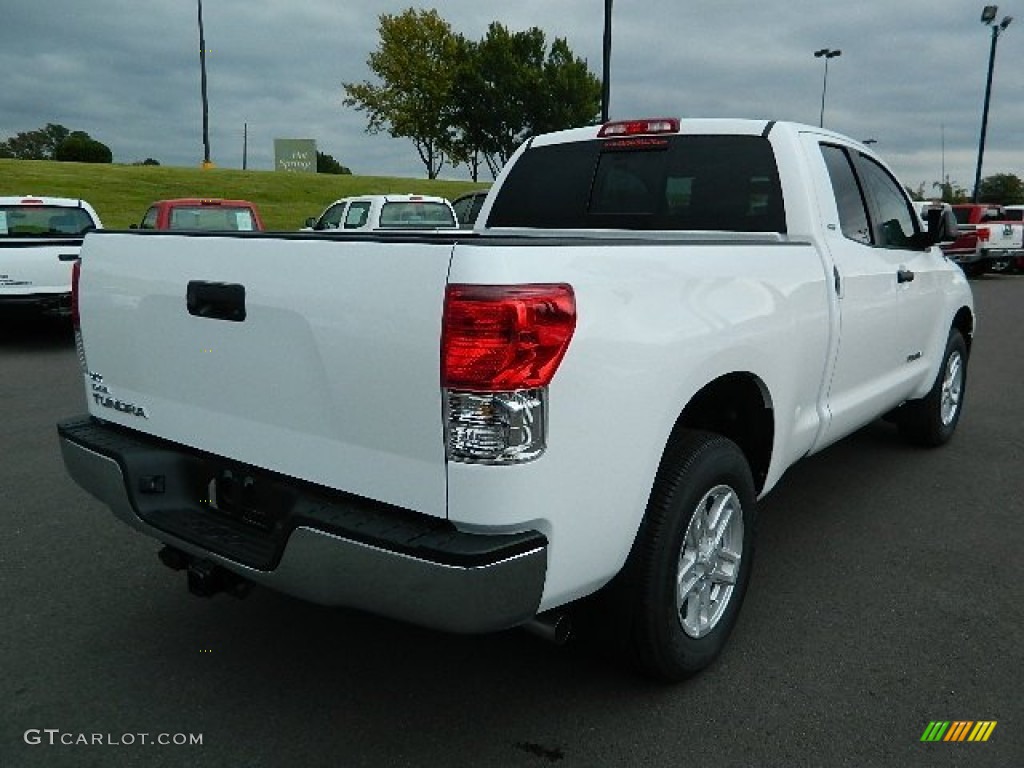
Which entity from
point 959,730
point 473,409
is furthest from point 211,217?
point 959,730

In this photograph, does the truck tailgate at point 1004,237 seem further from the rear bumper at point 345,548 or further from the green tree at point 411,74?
the green tree at point 411,74

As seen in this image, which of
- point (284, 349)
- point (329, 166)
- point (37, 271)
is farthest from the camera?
point (329, 166)

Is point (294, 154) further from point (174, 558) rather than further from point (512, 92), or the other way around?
point (174, 558)

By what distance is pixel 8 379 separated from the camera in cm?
798

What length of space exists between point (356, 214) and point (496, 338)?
512 inches

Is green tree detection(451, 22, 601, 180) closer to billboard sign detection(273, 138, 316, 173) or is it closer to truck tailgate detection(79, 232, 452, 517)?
billboard sign detection(273, 138, 316, 173)

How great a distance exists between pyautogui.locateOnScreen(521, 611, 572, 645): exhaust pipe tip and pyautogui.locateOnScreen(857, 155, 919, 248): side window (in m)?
2.82

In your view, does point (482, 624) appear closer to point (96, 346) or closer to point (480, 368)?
point (480, 368)

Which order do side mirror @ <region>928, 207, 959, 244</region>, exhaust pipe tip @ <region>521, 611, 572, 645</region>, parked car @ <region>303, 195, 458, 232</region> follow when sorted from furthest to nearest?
1. parked car @ <region>303, 195, 458, 232</region>
2. side mirror @ <region>928, 207, 959, 244</region>
3. exhaust pipe tip @ <region>521, 611, 572, 645</region>

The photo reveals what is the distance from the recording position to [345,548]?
7.09 feet

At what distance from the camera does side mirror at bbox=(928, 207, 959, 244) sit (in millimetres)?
4539

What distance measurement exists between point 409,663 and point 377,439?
3.78 ft

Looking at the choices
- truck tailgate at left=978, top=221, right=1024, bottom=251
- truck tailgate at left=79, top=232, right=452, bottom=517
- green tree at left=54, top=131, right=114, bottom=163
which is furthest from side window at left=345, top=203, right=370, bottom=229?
green tree at left=54, top=131, right=114, bottom=163

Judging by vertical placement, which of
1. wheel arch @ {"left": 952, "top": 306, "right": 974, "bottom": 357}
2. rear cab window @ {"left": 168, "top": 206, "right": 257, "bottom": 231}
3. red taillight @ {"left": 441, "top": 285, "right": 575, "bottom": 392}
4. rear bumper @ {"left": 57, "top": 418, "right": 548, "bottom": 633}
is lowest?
rear bumper @ {"left": 57, "top": 418, "right": 548, "bottom": 633}
